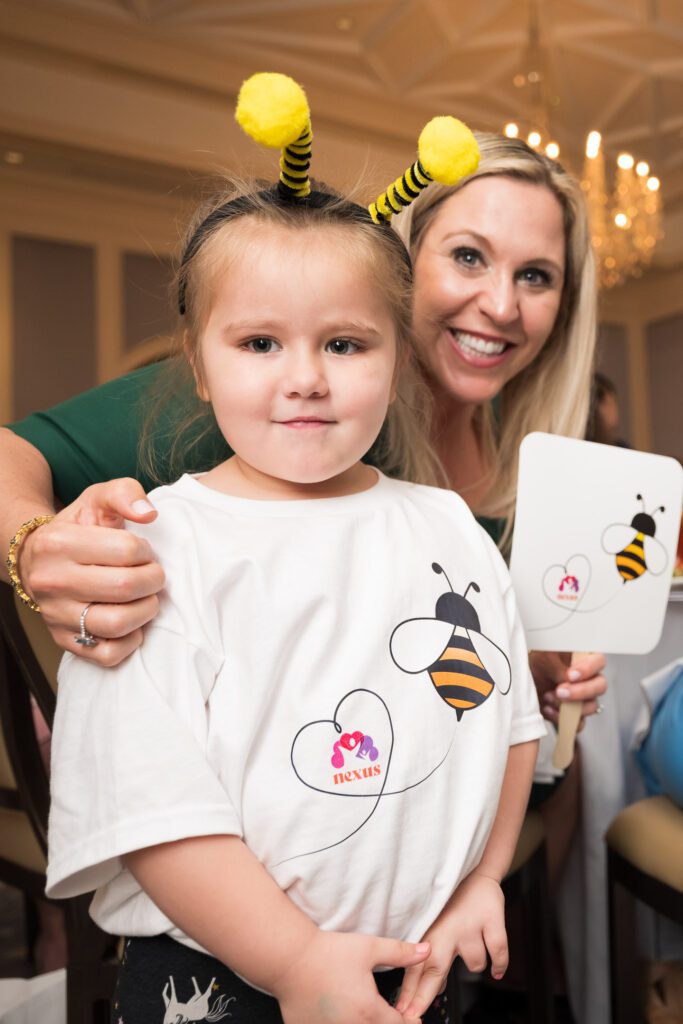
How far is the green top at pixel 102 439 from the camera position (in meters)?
1.06

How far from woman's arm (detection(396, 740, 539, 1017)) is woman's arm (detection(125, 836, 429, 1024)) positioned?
69 millimetres

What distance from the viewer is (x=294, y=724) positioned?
2.27ft

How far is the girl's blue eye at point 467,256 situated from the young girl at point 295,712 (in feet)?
1.76

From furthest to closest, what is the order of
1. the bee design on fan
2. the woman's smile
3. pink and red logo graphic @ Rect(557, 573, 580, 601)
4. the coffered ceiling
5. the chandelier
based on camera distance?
the coffered ceiling, the chandelier, the woman's smile, pink and red logo graphic @ Rect(557, 573, 580, 601), the bee design on fan

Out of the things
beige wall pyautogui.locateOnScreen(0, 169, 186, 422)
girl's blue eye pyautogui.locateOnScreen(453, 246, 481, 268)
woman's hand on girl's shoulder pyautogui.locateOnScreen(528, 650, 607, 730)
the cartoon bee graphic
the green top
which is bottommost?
woman's hand on girl's shoulder pyautogui.locateOnScreen(528, 650, 607, 730)

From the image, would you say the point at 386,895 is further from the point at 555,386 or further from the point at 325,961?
the point at 555,386

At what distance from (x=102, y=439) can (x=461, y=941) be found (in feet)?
2.33

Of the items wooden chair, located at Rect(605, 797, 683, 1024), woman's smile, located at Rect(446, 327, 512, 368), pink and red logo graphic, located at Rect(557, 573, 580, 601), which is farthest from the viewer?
woman's smile, located at Rect(446, 327, 512, 368)

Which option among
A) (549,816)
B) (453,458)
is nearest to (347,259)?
(453,458)

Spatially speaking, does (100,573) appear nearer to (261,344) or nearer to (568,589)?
(261,344)

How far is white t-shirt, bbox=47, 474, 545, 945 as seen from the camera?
66 cm

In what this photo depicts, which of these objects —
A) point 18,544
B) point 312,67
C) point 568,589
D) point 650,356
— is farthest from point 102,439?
point 650,356

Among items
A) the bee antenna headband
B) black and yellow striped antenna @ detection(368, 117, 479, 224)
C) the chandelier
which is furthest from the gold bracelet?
the chandelier

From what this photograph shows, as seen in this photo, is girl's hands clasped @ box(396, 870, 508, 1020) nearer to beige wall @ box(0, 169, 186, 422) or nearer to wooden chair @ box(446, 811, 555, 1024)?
wooden chair @ box(446, 811, 555, 1024)
